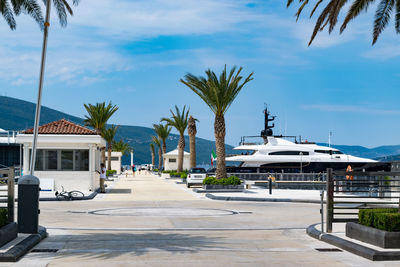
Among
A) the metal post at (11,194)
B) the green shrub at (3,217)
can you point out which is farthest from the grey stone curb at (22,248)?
the metal post at (11,194)

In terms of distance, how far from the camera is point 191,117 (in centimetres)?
7012

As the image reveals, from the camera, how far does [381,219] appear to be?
1084cm

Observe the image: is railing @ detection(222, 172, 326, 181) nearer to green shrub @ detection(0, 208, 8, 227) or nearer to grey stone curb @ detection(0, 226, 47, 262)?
grey stone curb @ detection(0, 226, 47, 262)

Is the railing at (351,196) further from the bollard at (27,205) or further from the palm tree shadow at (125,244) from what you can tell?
the bollard at (27,205)

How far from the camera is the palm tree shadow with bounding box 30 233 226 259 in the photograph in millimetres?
10875

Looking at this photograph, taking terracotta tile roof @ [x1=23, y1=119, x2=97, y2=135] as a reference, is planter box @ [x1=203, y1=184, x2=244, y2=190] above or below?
below

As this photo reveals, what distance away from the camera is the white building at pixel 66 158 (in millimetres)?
33656

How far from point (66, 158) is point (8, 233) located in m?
23.6

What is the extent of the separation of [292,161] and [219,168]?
120ft

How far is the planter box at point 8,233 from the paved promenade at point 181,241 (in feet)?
1.87

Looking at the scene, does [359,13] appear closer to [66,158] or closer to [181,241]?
[181,241]

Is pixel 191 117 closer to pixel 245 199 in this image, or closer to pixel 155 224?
pixel 245 199

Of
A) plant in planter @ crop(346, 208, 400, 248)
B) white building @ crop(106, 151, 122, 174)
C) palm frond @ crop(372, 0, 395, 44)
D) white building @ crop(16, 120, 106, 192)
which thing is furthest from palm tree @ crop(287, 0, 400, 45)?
white building @ crop(106, 151, 122, 174)

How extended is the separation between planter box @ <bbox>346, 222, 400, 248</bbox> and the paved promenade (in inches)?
23.1
